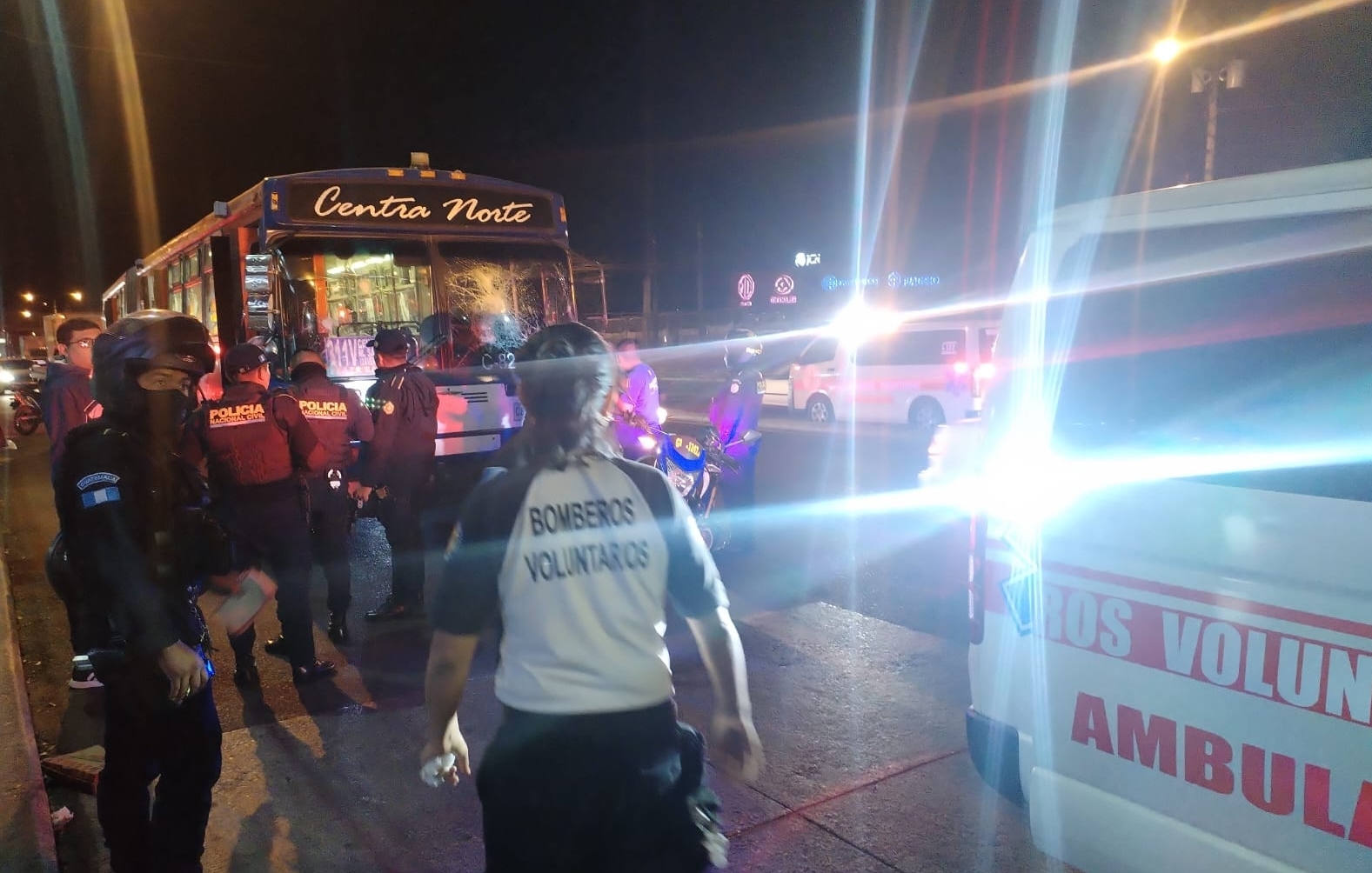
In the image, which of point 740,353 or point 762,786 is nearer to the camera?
point 762,786

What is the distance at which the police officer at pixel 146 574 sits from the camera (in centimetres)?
257

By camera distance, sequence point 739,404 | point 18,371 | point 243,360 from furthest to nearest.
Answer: point 18,371 < point 739,404 < point 243,360

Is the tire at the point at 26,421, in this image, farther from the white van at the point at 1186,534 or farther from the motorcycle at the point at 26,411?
the white van at the point at 1186,534

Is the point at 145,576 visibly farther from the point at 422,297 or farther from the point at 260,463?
the point at 422,297

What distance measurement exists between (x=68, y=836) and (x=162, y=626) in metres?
1.87

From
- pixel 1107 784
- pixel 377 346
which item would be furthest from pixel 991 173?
pixel 1107 784

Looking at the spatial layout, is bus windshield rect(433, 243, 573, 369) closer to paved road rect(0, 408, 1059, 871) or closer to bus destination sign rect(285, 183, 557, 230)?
bus destination sign rect(285, 183, 557, 230)

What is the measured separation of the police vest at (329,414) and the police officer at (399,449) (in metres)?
0.48

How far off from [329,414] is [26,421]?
17586 millimetres

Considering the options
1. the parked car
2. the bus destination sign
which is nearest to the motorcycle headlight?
the bus destination sign

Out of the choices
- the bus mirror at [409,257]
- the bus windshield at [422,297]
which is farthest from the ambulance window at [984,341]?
the bus mirror at [409,257]

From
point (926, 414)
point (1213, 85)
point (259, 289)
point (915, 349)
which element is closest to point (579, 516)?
point (259, 289)

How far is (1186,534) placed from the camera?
7.70 ft

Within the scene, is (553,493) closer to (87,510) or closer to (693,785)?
(693,785)
